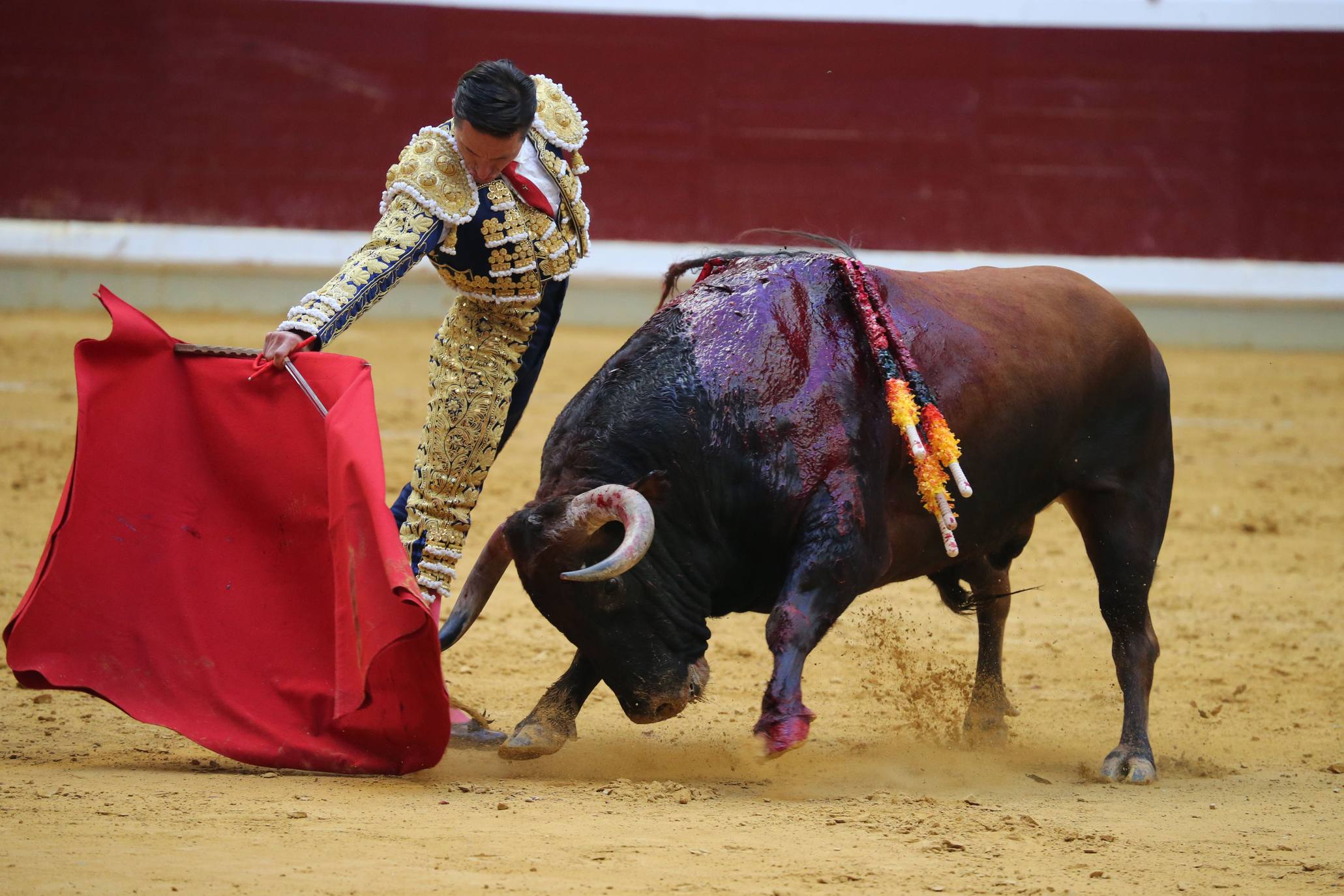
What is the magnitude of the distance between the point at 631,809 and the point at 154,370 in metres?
1.31

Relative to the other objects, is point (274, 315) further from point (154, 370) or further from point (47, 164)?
point (154, 370)

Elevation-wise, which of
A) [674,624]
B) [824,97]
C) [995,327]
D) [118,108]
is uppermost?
[824,97]

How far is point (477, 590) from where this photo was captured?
320 cm

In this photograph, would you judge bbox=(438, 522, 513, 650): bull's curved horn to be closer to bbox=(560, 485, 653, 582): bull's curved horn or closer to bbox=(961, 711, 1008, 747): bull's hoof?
bbox=(560, 485, 653, 582): bull's curved horn

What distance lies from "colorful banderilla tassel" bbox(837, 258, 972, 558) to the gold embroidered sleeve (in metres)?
0.90

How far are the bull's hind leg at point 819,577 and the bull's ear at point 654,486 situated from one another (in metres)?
0.28

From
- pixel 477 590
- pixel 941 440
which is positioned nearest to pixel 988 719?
pixel 941 440

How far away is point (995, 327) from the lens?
339 cm

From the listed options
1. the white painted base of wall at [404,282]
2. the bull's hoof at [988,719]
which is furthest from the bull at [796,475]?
the white painted base of wall at [404,282]

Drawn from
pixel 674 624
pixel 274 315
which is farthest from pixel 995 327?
pixel 274 315

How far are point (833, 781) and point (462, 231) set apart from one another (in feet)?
4.41

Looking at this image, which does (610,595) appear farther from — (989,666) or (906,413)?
(989,666)

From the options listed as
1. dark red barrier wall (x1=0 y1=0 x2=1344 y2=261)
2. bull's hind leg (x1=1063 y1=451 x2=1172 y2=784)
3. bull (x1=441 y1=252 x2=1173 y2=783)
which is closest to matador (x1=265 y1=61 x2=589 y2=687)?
bull (x1=441 y1=252 x2=1173 y2=783)

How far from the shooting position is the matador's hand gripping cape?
124 inches
